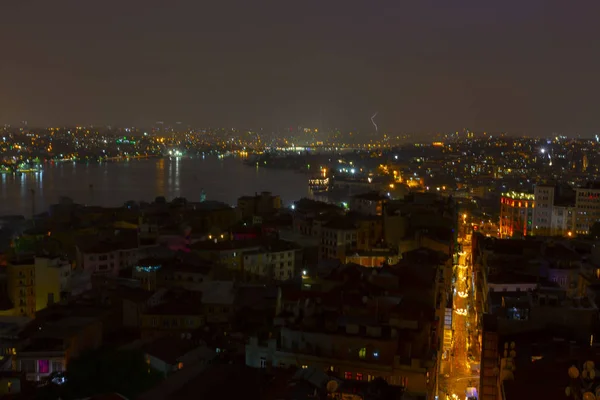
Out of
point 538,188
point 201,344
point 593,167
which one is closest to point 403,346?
point 201,344

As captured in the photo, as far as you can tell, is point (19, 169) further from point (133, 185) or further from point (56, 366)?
point (56, 366)

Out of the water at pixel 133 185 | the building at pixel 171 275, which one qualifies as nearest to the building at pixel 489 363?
the building at pixel 171 275

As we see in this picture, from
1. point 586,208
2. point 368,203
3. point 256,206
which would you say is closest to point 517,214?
point 586,208

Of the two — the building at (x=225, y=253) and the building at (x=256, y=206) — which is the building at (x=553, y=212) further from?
the building at (x=225, y=253)

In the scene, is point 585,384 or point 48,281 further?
point 48,281

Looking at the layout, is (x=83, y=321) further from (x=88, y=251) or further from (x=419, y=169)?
(x=419, y=169)

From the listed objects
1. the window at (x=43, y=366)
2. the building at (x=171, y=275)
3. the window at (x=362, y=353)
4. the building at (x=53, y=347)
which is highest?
the window at (x=362, y=353)
